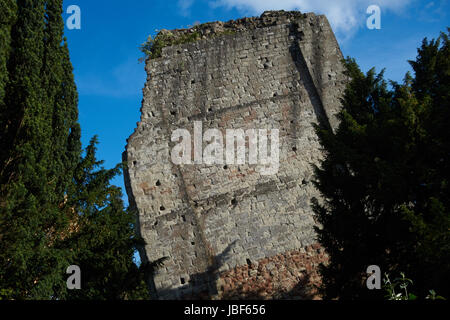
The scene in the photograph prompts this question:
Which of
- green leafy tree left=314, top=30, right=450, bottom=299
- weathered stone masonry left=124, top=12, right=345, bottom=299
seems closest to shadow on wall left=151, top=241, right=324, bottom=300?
weathered stone masonry left=124, top=12, right=345, bottom=299

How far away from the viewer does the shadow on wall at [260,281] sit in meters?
11.3

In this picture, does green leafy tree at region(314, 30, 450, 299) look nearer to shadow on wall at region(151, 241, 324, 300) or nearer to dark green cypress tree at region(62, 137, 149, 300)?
shadow on wall at region(151, 241, 324, 300)

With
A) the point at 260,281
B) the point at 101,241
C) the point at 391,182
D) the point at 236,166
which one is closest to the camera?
the point at 391,182

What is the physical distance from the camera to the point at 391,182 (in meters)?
7.82

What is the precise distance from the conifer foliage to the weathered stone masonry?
78.4 inches

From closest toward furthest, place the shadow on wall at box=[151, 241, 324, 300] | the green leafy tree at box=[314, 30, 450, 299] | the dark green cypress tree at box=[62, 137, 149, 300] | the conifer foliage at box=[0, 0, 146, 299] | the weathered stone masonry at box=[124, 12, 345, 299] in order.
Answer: the conifer foliage at box=[0, 0, 146, 299] < the green leafy tree at box=[314, 30, 450, 299] < the dark green cypress tree at box=[62, 137, 149, 300] < the shadow on wall at box=[151, 241, 324, 300] < the weathered stone masonry at box=[124, 12, 345, 299]

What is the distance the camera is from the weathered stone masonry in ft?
37.9

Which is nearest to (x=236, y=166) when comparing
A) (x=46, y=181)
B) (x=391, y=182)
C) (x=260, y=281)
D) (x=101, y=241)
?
(x=260, y=281)

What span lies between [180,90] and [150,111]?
1.14 metres

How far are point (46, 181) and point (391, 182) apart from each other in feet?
20.4

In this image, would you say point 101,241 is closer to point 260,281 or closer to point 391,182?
point 260,281

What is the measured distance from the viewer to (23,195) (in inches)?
280

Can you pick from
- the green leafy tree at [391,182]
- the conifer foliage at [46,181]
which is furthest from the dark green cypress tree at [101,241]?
the green leafy tree at [391,182]
